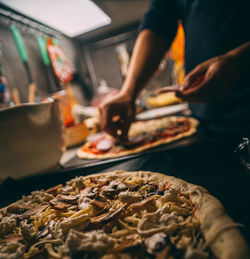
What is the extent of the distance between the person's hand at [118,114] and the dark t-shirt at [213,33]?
2.39 feet

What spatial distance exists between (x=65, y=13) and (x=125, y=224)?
4748 millimetres

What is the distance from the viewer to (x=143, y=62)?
71.0 inches

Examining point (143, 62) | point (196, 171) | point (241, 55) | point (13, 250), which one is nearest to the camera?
point (13, 250)

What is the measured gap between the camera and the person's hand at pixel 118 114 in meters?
1.64

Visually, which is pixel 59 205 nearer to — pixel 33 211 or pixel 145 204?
pixel 33 211

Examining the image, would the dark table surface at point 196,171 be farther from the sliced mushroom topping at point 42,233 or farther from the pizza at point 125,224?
the sliced mushroom topping at point 42,233

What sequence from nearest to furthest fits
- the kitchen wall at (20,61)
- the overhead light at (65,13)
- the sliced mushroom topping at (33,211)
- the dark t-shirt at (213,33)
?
the sliced mushroom topping at (33,211)
the dark t-shirt at (213,33)
the kitchen wall at (20,61)
the overhead light at (65,13)

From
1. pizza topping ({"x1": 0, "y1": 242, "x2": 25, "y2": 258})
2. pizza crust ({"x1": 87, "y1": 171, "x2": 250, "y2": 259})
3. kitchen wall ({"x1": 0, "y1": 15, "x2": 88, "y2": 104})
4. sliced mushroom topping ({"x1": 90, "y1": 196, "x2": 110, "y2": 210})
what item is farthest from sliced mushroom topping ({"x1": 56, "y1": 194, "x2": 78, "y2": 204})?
kitchen wall ({"x1": 0, "y1": 15, "x2": 88, "y2": 104})

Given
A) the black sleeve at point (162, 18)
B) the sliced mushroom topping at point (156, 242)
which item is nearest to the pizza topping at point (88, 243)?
the sliced mushroom topping at point (156, 242)

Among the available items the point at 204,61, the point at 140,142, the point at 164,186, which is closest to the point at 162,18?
the point at 204,61

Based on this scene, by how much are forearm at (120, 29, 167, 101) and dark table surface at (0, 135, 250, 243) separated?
0.78 meters

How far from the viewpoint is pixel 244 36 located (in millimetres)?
1433

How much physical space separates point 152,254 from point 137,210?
22 centimetres

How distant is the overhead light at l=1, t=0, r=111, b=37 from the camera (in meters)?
3.48
